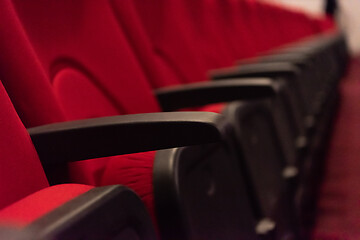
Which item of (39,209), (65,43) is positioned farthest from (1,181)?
(65,43)

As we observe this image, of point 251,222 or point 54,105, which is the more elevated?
point 54,105

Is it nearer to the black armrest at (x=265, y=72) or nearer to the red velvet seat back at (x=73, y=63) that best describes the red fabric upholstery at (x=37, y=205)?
the red velvet seat back at (x=73, y=63)

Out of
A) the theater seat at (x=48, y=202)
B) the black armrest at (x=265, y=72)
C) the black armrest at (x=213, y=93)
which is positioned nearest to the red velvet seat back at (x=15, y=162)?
the theater seat at (x=48, y=202)

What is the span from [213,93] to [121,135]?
0.18 meters

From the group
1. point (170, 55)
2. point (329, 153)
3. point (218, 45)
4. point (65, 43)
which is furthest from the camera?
point (329, 153)

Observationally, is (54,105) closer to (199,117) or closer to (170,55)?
(199,117)

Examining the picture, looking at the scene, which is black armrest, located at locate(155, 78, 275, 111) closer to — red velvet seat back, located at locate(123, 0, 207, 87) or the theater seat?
red velvet seat back, located at locate(123, 0, 207, 87)

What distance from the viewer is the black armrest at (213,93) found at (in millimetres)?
355

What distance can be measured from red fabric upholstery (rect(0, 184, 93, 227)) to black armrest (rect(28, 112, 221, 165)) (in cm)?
4

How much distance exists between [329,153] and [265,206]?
0.55 meters

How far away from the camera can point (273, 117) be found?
45cm

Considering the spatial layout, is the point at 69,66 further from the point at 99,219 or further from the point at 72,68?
the point at 99,219

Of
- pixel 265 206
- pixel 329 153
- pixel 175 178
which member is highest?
pixel 175 178

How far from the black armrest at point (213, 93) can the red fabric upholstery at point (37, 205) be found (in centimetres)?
22
